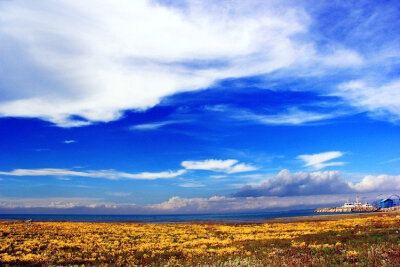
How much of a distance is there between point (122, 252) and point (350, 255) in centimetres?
1790

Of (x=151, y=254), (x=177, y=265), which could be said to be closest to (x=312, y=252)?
(x=177, y=265)

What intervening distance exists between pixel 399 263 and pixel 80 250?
2449cm

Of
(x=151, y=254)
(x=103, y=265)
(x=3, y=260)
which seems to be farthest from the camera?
(x=151, y=254)

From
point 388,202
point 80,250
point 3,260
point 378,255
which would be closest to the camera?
point 378,255

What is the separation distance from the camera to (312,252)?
2350 cm

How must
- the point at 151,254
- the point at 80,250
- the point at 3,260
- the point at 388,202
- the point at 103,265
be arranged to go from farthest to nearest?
the point at 388,202 → the point at 80,250 → the point at 151,254 → the point at 3,260 → the point at 103,265

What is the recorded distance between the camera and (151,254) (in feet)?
87.9

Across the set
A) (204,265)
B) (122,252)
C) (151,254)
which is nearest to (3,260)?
(122,252)

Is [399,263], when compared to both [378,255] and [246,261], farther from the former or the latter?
[246,261]

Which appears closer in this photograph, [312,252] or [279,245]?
[312,252]

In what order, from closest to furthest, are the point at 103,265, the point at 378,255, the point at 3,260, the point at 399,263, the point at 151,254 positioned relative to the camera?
the point at 399,263 < the point at 378,255 < the point at 103,265 < the point at 3,260 < the point at 151,254

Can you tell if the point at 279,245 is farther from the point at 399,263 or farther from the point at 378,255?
the point at 399,263

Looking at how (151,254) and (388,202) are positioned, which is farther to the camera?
(388,202)

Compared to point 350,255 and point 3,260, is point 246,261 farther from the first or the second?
point 3,260
